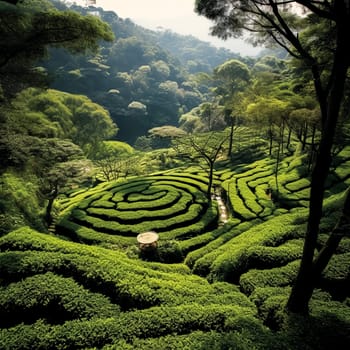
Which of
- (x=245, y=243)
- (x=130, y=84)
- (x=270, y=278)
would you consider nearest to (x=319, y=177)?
(x=270, y=278)

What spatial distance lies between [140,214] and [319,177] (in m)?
15.3

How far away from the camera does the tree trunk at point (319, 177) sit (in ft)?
21.8

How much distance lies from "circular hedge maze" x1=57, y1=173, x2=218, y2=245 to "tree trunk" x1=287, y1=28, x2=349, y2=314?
431 inches

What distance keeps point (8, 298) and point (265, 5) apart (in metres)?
12.8

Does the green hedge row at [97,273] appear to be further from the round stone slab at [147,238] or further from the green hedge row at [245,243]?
the round stone slab at [147,238]

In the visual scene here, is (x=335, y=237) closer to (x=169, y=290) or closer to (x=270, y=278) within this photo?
(x=270, y=278)

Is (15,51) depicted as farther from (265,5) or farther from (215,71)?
(215,71)

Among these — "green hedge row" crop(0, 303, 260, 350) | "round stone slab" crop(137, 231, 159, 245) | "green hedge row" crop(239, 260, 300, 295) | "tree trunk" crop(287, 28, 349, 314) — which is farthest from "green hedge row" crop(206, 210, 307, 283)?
"tree trunk" crop(287, 28, 349, 314)

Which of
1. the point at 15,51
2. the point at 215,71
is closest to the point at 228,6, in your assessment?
the point at 15,51

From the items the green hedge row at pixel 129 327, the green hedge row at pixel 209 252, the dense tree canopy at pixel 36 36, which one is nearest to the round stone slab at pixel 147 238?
the green hedge row at pixel 209 252

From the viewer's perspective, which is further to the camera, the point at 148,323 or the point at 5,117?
the point at 5,117

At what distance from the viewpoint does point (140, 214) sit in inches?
826

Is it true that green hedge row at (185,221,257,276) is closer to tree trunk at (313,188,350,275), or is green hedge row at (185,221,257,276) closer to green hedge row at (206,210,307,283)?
green hedge row at (206,210,307,283)

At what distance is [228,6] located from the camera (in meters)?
10.9
